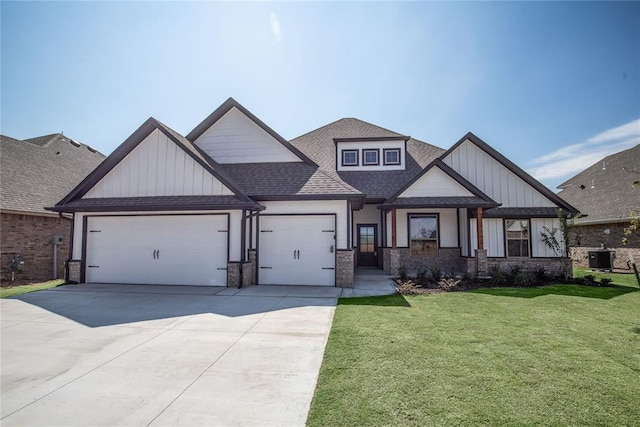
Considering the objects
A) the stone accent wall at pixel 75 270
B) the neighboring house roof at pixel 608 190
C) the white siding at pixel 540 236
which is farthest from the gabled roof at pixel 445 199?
the stone accent wall at pixel 75 270

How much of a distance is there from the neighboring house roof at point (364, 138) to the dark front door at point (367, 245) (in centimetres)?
234

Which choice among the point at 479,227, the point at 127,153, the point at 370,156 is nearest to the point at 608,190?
the point at 479,227

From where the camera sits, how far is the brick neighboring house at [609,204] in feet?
50.5

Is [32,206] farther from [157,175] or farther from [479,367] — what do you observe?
[479,367]

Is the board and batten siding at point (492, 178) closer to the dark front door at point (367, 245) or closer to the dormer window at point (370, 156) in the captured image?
the dormer window at point (370, 156)

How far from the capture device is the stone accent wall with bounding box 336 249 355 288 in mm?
10648

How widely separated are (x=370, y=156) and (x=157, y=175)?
421 inches

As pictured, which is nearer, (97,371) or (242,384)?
(242,384)

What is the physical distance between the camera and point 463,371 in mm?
4078

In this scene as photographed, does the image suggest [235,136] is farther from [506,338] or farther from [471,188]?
[506,338]

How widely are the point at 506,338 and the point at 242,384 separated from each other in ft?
15.4

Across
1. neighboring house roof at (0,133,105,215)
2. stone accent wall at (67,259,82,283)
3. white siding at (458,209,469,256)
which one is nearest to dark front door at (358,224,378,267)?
white siding at (458,209,469,256)

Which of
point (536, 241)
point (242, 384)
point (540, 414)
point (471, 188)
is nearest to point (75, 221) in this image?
point (242, 384)

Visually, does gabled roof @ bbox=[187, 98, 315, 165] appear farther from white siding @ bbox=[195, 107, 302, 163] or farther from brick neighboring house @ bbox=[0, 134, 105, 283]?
brick neighboring house @ bbox=[0, 134, 105, 283]
